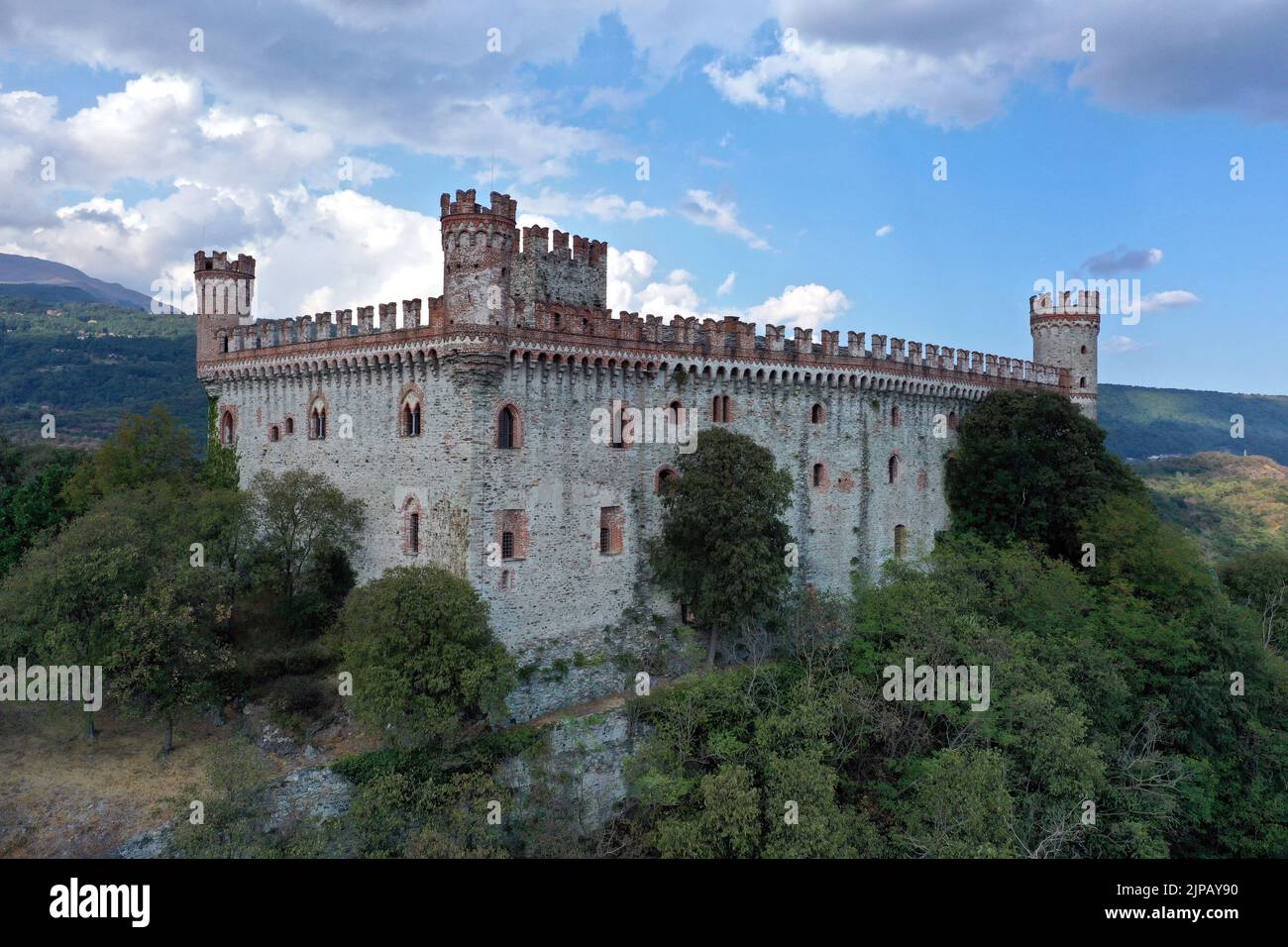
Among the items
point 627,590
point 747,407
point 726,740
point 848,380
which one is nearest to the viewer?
point 726,740

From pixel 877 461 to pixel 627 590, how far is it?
13.5 meters

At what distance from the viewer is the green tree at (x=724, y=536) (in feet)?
92.5

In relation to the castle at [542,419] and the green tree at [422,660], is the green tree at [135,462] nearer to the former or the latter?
the castle at [542,419]

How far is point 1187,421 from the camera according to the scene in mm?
156875

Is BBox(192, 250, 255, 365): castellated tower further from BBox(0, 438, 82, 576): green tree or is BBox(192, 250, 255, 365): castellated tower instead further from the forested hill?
the forested hill

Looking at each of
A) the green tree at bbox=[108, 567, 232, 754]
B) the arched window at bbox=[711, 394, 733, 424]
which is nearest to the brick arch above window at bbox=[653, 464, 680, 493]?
the arched window at bbox=[711, 394, 733, 424]

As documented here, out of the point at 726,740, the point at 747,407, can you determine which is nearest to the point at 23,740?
the point at 726,740

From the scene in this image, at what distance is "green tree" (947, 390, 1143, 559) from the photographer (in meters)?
37.6

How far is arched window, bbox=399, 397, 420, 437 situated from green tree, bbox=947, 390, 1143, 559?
24119mm

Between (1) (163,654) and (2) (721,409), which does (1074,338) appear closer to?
(2) (721,409)

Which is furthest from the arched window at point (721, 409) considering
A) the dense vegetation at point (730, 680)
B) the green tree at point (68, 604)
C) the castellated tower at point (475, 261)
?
the green tree at point (68, 604)

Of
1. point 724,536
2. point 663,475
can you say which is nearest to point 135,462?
point 663,475
